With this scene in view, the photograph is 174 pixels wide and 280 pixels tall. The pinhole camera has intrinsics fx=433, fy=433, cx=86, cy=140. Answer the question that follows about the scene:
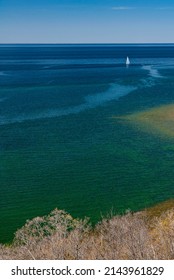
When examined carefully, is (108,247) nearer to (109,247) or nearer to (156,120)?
(109,247)

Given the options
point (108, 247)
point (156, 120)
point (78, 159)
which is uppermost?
point (156, 120)

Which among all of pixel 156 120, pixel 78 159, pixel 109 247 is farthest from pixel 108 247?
pixel 156 120

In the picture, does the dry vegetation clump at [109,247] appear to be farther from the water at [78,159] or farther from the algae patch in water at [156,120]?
the algae patch in water at [156,120]

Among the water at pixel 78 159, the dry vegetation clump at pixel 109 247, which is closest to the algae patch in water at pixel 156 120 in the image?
the water at pixel 78 159

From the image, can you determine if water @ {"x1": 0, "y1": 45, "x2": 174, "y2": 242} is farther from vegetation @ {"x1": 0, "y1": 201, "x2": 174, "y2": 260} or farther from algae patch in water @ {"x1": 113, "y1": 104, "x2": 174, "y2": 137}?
vegetation @ {"x1": 0, "y1": 201, "x2": 174, "y2": 260}

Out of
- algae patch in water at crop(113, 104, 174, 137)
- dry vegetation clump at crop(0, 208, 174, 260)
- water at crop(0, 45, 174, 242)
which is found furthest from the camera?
algae patch in water at crop(113, 104, 174, 137)

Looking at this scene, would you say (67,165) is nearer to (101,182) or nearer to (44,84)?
(101,182)

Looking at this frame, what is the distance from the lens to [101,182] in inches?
1732

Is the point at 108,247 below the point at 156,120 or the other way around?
below

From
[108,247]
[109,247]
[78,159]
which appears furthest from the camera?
[78,159]

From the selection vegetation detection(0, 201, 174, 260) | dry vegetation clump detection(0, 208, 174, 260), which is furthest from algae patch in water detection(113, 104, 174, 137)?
dry vegetation clump detection(0, 208, 174, 260)

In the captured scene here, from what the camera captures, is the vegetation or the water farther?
the water

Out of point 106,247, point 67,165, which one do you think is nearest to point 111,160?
point 67,165

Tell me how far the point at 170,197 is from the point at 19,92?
70.1m
